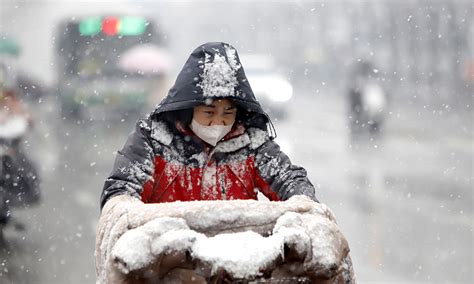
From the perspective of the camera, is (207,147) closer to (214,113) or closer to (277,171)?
(214,113)

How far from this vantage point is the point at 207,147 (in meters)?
3.48

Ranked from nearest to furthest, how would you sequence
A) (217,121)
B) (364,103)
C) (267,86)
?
(217,121) < (364,103) < (267,86)

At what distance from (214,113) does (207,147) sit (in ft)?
0.43

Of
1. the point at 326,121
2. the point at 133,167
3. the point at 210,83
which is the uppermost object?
the point at 326,121

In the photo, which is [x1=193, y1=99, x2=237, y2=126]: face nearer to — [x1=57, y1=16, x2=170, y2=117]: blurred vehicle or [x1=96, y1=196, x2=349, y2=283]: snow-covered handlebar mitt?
[x1=96, y1=196, x2=349, y2=283]: snow-covered handlebar mitt

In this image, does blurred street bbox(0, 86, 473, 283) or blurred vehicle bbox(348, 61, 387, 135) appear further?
blurred vehicle bbox(348, 61, 387, 135)

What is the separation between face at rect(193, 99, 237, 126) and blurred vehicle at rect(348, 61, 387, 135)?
1897cm

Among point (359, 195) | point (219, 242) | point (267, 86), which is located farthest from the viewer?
point (267, 86)

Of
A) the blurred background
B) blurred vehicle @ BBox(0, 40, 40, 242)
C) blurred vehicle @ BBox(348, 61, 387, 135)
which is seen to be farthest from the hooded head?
blurred vehicle @ BBox(348, 61, 387, 135)

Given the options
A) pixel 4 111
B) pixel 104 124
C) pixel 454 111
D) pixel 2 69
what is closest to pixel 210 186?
pixel 4 111

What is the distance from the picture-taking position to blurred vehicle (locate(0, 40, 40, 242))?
8555 millimetres

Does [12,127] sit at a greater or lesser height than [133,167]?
greater

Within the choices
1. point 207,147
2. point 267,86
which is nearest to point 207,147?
point 207,147

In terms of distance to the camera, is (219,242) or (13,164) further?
(13,164)
